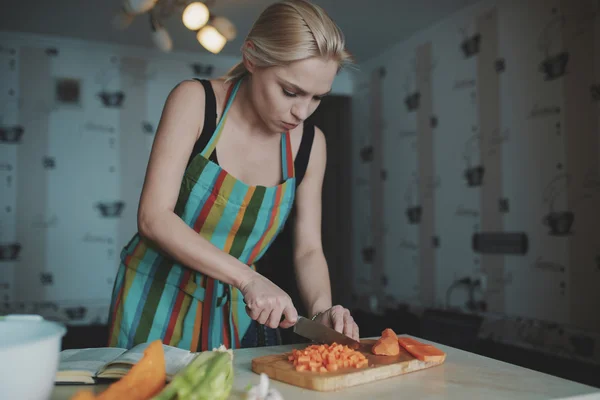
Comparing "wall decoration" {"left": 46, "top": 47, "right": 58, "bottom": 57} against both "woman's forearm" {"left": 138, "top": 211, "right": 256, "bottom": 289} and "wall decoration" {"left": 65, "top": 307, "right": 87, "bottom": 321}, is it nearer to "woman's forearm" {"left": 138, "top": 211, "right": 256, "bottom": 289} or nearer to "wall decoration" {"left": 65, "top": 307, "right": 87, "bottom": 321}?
"wall decoration" {"left": 65, "top": 307, "right": 87, "bottom": 321}

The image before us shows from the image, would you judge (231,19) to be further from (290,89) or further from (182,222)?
(182,222)

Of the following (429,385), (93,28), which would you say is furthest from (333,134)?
(429,385)

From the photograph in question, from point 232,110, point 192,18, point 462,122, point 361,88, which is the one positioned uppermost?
point 361,88

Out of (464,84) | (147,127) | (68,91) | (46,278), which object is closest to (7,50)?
(68,91)

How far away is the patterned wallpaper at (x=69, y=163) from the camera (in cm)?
396

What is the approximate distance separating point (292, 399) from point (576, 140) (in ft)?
7.88

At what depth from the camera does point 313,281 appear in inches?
50.3

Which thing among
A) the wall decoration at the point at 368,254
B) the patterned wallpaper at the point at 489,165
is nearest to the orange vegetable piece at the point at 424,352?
the patterned wallpaper at the point at 489,165

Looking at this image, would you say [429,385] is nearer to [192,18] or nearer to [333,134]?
[192,18]

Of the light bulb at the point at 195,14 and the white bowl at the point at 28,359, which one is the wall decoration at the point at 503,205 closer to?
the light bulb at the point at 195,14

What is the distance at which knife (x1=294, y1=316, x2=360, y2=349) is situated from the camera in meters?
0.98

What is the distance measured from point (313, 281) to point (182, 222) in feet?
1.27

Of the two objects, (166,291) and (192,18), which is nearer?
(166,291)

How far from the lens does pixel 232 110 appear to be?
4.07ft
